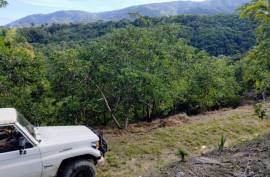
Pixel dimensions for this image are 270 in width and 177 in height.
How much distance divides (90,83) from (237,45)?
42660mm

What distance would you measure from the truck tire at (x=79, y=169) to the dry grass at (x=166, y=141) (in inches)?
43.2

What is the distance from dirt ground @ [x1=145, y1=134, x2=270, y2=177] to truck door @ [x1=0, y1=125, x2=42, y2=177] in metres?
2.27

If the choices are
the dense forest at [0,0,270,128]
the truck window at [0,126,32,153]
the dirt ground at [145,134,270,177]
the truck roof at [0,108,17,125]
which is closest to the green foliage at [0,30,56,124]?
the dense forest at [0,0,270,128]

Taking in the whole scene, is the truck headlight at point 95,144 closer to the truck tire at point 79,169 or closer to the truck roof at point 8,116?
the truck tire at point 79,169

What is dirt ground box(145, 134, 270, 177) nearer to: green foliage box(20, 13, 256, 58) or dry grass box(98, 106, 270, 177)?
dry grass box(98, 106, 270, 177)

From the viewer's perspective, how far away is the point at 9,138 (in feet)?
20.6

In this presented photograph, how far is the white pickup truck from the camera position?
621 centimetres

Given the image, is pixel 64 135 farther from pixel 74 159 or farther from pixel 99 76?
pixel 99 76

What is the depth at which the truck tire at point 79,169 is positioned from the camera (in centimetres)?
689

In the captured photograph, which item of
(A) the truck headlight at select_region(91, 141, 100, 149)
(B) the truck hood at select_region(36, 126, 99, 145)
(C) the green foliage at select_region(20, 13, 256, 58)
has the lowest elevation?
(C) the green foliage at select_region(20, 13, 256, 58)

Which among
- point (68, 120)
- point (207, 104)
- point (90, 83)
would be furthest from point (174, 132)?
point (207, 104)

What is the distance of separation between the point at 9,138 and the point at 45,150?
0.68 metres

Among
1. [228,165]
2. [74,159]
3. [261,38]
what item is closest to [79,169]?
[74,159]

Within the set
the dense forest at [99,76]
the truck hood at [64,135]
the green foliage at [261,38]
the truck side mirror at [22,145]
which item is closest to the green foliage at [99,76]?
the dense forest at [99,76]
